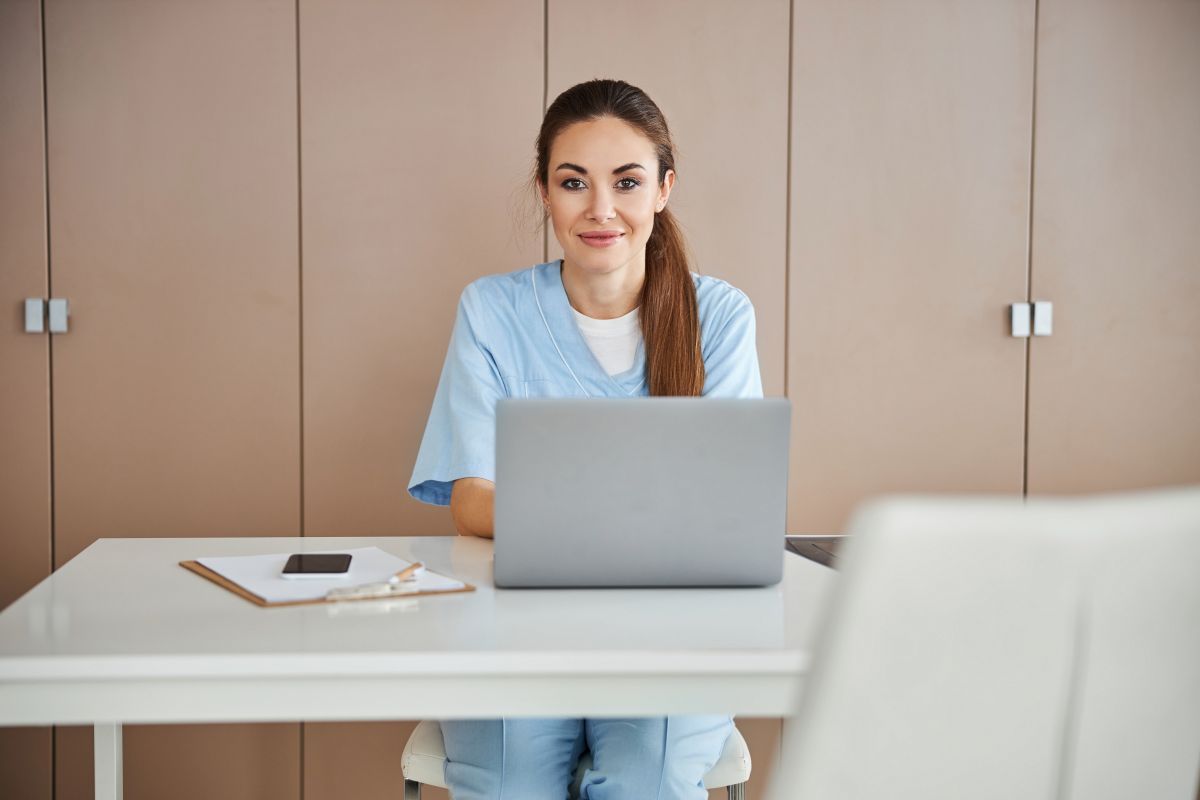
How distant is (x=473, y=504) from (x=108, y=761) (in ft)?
1.93

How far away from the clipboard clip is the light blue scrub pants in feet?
1.01

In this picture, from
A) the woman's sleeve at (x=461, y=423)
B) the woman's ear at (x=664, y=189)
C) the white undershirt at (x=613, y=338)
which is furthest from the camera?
the woman's ear at (x=664, y=189)

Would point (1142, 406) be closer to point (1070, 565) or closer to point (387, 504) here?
point (387, 504)

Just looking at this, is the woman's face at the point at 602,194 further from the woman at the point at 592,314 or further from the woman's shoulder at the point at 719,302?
the woman's shoulder at the point at 719,302

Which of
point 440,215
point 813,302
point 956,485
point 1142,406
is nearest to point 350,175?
point 440,215

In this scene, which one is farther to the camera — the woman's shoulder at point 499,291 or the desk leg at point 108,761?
the woman's shoulder at point 499,291

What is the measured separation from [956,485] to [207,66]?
71.2 inches

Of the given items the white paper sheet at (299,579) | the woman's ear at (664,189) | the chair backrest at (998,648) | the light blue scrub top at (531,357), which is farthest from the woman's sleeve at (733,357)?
the chair backrest at (998,648)

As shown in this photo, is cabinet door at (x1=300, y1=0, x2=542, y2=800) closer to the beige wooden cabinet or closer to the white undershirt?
the beige wooden cabinet

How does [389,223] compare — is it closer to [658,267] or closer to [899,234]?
[658,267]

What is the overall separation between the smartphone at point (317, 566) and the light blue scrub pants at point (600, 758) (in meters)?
0.30

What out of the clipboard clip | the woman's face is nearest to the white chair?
the clipboard clip

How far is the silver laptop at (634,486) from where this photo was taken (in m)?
1.05

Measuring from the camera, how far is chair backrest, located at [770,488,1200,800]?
1.77ft
